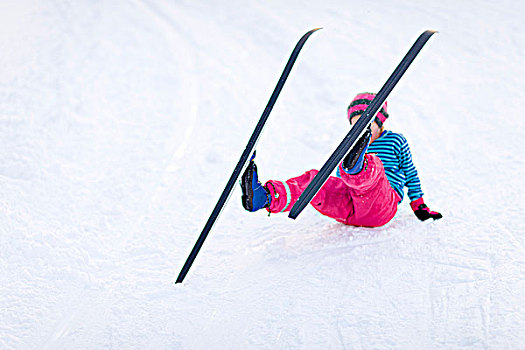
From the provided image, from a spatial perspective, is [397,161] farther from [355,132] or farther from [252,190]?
[252,190]

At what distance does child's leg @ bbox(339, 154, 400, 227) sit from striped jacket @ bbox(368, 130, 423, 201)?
0.32ft

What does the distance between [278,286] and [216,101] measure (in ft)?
7.20

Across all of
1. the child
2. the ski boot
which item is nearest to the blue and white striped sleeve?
the child

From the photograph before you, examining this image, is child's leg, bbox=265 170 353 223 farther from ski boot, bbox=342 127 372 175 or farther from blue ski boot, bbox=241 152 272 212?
ski boot, bbox=342 127 372 175

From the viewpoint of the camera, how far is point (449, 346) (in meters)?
1.58

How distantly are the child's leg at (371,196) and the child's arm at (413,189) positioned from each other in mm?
99

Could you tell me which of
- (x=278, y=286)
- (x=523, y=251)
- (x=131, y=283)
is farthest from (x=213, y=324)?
(x=523, y=251)

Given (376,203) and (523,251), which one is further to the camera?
(376,203)

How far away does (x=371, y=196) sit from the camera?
2.18m

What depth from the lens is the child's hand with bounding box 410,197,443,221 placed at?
2.31 m

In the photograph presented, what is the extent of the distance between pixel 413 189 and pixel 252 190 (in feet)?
2.74

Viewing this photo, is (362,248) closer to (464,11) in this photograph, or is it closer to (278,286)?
(278,286)

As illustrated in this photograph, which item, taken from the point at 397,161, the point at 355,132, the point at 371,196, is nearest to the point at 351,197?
the point at 371,196

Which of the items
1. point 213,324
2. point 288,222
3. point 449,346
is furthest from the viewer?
point 288,222
